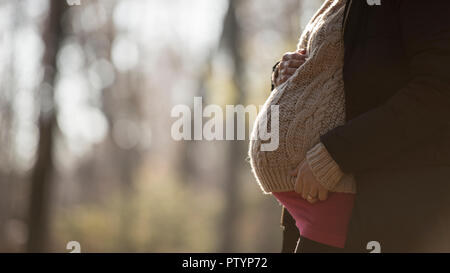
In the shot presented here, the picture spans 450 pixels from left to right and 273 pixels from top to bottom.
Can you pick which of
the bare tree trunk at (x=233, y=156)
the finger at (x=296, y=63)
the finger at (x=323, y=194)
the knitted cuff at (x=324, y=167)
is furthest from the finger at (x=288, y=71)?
the bare tree trunk at (x=233, y=156)

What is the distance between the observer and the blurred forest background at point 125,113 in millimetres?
8461

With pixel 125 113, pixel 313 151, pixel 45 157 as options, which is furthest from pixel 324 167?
pixel 125 113

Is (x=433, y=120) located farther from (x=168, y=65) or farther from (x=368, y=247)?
(x=168, y=65)

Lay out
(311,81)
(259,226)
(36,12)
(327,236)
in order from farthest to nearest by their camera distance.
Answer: (259,226) → (36,12) → (311,81) → (327,236)

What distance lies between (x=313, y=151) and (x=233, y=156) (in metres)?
12.5

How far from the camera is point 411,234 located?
1304 mm

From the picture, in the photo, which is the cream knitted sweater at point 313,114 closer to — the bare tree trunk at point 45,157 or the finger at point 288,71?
the finger at point 288,71

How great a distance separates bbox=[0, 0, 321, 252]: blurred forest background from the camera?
8461 mm

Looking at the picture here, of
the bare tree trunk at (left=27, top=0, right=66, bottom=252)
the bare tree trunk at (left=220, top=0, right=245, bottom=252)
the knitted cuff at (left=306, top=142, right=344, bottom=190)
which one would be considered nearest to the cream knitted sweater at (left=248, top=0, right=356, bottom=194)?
the knitted cuff at (left=306, top=142, right=344, bottom=190)

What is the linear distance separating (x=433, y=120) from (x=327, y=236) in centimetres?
47

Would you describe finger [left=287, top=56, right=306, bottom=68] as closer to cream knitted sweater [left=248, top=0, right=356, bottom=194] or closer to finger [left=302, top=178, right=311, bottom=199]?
cream knitted sweater [left=248, top=0, right=356, bottom=194]

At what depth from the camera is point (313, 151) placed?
1442 mm

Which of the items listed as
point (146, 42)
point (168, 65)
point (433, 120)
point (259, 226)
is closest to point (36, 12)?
point (146, 42)
